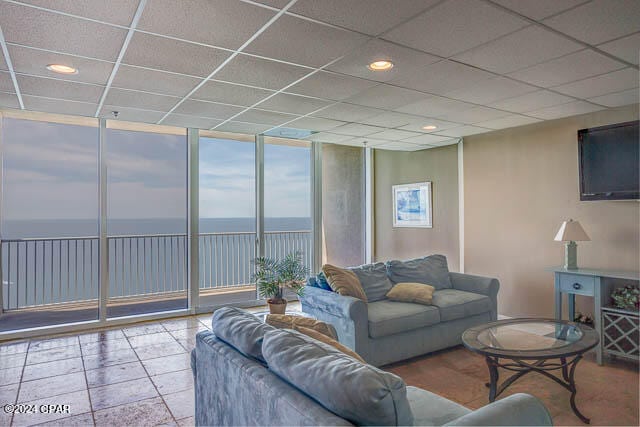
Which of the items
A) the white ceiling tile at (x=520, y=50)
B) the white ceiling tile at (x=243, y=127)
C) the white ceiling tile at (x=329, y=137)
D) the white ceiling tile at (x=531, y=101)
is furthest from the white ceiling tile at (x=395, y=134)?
the white ceiling tile at (x=520, y=50)

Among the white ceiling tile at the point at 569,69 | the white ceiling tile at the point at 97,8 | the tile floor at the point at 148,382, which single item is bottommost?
the tile floor at the point at 148,382

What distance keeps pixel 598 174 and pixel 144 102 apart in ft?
15.0

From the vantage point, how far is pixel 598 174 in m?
4.01

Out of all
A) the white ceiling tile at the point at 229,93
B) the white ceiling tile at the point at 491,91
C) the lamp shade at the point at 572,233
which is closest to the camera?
the white ceiling tile at the point at 491,91

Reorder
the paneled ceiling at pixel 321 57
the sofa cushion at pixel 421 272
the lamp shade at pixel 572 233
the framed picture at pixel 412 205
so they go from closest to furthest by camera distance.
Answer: the paneled ceiling at pixel 321 57 < the lamp shade at pixel 572 233 < the sofa cushion at pixel 421 272 < the framed picture at pixel 412 205

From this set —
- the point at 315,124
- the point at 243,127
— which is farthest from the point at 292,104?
the point at 243,127

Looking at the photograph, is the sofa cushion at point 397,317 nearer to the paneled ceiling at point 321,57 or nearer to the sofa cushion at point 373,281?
the sofa cushion at point 373,281

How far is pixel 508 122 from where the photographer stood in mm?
4609

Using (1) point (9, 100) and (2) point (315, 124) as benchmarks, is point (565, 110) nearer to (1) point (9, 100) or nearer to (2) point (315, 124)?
(2) point (315, 124)

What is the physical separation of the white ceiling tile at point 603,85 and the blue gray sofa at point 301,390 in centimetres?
279

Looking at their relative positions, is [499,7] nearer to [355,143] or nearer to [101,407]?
[101,407]

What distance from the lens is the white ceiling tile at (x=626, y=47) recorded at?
7.93 feet

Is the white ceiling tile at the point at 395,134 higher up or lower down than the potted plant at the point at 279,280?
higher up

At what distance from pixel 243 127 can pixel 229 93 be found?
1.48 meters
